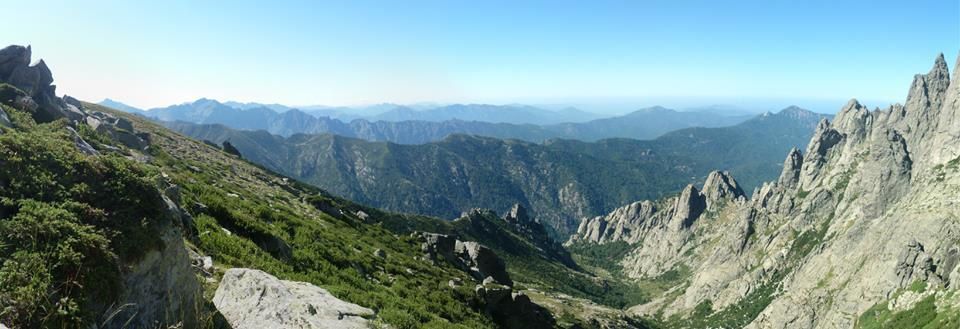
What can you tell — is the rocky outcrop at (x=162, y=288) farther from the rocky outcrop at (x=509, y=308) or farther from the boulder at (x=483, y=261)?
the boulder at (x=483, y=261)

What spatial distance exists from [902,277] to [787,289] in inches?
2273

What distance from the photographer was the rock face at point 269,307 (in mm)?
10797

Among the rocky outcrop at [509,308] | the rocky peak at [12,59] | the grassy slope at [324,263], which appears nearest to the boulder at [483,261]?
the grassy slope at [324,263]

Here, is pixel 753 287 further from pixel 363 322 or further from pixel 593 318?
pixel 363 322

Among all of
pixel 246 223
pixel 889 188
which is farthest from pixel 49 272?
pixel 889 188

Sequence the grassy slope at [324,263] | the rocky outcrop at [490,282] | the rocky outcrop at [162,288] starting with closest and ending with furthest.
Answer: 1. the rocky outcrop at [162,288]
2. the grassy slope at [324,263]
3. the rocky outcrop at [490,282]

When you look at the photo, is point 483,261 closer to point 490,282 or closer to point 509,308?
point 490,282

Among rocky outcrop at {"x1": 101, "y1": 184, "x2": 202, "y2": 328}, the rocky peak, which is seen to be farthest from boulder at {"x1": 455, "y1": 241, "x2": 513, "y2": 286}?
the rocky peak

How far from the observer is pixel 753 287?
198 m

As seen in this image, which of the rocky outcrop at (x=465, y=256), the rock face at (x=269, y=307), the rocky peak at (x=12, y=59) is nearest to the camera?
the rock face at (x=269, y=307)

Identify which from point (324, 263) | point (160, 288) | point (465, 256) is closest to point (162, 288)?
point (160, 288)

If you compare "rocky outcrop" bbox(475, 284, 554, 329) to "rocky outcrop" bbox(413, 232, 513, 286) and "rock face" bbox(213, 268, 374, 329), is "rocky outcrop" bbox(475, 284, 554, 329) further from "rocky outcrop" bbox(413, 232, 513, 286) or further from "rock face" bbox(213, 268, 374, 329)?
"rock face" bbox(213, 268, 374, 329)

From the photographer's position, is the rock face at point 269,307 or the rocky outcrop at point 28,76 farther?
the rocky outcrop at point 28,76

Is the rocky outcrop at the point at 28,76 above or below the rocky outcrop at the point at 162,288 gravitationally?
above
